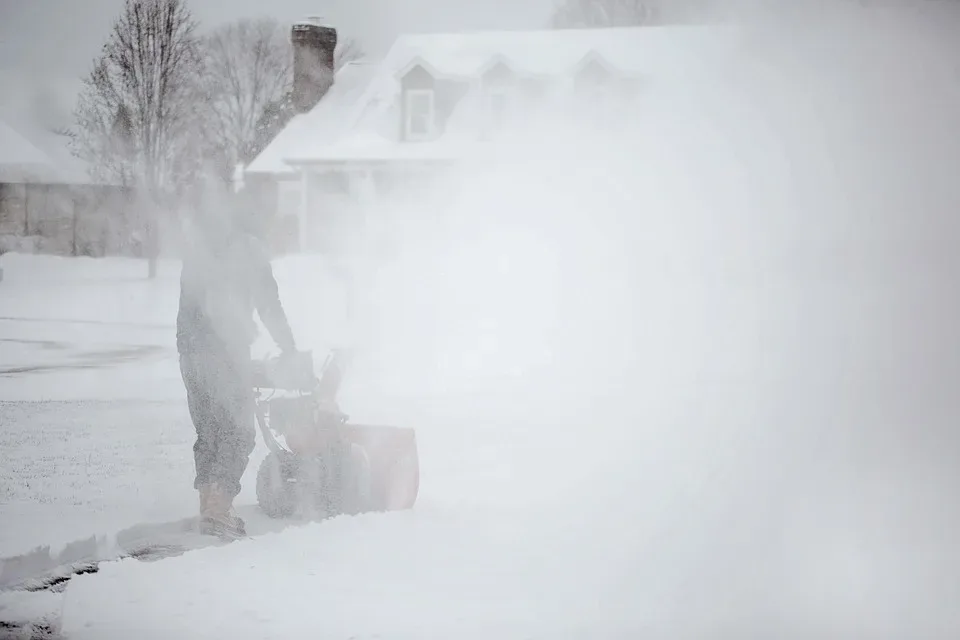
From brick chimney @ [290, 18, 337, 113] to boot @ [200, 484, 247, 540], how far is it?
4217 mm

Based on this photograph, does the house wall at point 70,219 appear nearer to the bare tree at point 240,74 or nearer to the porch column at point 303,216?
the bare tree at point 240,74

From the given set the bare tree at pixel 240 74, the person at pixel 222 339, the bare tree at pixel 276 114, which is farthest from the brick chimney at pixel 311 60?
the person at pixel 222 339

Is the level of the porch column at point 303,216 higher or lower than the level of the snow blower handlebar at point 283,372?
higher

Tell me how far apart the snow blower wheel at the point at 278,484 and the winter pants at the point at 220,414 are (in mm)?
152

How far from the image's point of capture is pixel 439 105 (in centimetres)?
1064

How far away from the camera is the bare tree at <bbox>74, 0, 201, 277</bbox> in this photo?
520 cm

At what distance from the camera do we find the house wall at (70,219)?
15.8ft

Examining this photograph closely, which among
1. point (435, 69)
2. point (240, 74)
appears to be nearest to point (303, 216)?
point (240, 74)

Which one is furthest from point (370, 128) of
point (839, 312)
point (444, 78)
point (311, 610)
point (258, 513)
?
point (311, 610)

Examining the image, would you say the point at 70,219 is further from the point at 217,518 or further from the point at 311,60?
the point at 311,60

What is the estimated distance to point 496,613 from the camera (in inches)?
99.1

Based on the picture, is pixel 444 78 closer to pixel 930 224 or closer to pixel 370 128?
pixel 370 128

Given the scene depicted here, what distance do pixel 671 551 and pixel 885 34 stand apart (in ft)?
10.5

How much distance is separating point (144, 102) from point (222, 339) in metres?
2.91
